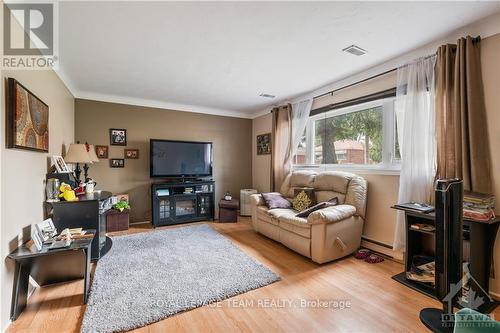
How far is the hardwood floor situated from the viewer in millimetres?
1637

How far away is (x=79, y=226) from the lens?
2.50 m

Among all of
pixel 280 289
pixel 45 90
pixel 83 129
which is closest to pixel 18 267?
pixel 45 90

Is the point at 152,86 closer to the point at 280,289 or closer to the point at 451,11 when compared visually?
the point at 280,289

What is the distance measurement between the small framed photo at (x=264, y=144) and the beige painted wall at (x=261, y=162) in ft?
0.29

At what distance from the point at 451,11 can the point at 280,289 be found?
273 cm

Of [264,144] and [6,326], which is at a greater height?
[264,144]

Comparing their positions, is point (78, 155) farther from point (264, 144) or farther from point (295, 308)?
point (264, 144)

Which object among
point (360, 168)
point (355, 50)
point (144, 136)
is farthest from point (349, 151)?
point (144, 136)

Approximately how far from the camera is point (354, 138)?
11.0ft

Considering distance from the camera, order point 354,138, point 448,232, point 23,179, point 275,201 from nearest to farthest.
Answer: point 448,232
point 23,179
point 354,138
point 275,201

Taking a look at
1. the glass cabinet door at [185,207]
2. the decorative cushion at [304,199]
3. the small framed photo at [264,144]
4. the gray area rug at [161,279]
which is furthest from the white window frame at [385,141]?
the glass cabinet door at [185,207]

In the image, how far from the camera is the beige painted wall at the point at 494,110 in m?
1.96
